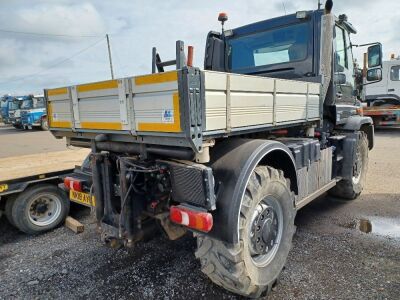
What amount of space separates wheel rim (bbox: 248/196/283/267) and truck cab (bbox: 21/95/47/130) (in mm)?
22717

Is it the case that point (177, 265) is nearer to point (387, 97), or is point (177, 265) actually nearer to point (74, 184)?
point (74, 184)

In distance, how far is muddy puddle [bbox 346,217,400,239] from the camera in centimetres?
406

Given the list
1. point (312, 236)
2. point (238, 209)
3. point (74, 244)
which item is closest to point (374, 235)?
point (312, 236)

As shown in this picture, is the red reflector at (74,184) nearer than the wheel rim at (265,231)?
No

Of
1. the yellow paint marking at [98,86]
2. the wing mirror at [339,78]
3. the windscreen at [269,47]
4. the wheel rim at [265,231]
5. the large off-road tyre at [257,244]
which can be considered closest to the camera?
the large off-road tyre at [257,244]

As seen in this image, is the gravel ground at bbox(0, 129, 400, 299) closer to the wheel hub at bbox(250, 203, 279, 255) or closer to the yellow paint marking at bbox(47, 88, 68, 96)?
the wheel hub at bbox(250, 203, 279, 255)

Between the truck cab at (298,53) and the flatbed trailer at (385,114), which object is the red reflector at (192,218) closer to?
the truck cab at (298,53)

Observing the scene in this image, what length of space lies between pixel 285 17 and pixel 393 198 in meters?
3.55

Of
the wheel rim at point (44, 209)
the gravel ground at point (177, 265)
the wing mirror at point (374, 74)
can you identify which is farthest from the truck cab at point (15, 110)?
the wing mirror at point (374, 74)

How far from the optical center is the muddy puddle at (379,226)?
4.06 m

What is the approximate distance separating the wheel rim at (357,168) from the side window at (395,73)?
1130 centimetres

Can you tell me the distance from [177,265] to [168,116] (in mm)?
1864

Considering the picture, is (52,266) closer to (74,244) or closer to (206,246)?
(74,244)

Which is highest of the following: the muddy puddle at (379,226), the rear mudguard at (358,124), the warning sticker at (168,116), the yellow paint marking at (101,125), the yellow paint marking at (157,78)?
the yellow paint marking at (157,78)
